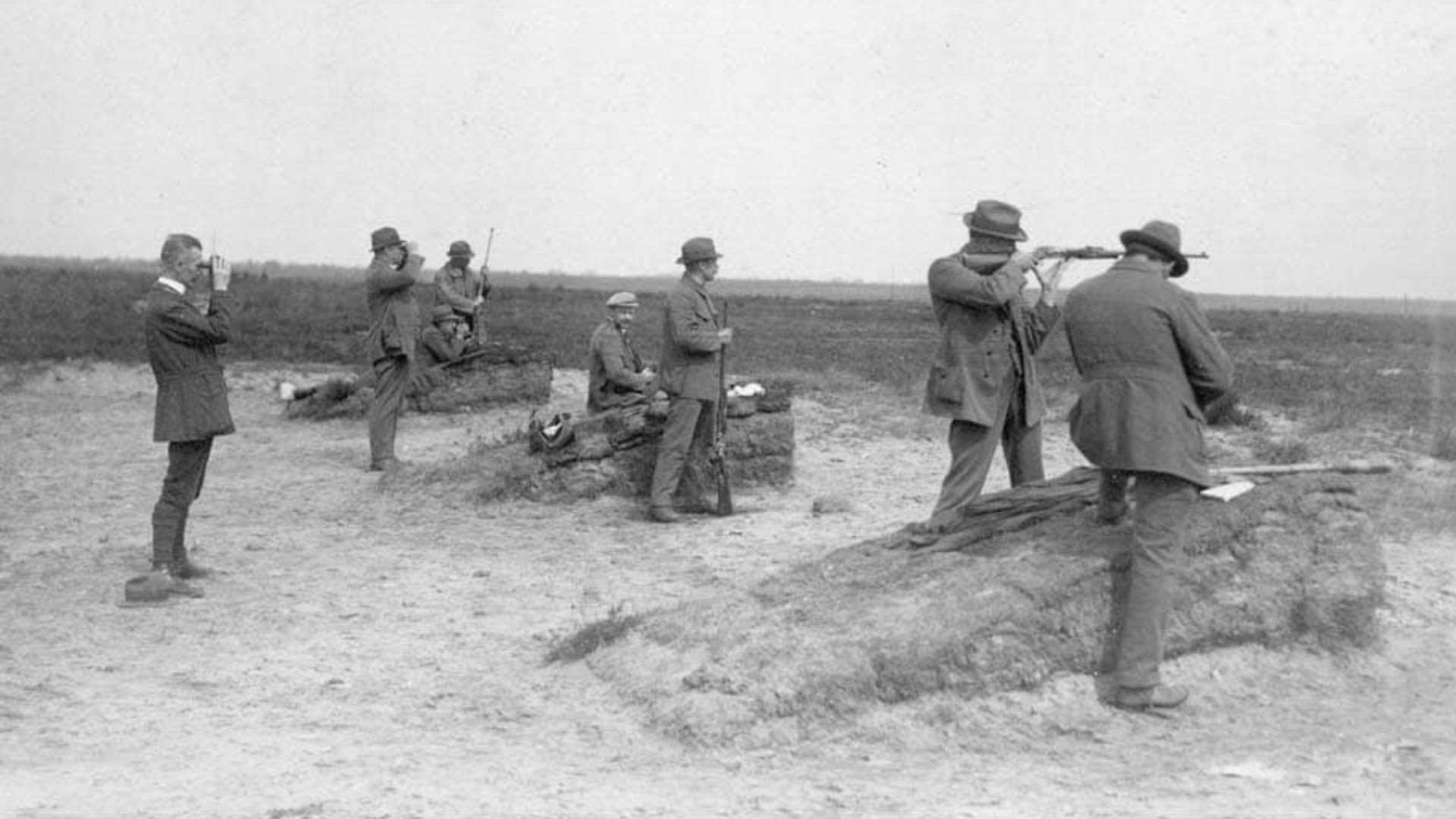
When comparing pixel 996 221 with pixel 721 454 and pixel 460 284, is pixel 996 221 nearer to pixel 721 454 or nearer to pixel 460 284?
pixel 721 454

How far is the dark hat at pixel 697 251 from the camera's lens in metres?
10.8

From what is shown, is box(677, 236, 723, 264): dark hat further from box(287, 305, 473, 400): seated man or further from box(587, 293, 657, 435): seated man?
box(287, 305, 473, 400): seated man

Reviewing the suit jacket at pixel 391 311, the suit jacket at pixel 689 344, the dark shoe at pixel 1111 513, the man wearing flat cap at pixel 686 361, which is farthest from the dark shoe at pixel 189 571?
the dark shoe at pixel 1111 513

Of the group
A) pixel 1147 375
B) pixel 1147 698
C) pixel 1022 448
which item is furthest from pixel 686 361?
pixel 1147 698

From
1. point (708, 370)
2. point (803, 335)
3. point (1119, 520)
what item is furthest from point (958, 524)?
point (803, 335)

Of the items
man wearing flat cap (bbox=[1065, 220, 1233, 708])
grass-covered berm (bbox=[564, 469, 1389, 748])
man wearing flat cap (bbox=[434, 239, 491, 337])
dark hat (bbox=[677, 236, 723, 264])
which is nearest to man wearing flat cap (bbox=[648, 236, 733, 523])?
dark hat (bbox=[677, 236, 723, 264])

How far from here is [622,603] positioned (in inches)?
309

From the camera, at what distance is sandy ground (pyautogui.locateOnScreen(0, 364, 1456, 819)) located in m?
5.27

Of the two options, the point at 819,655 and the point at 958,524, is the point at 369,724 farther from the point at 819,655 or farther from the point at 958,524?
the point at 958,524

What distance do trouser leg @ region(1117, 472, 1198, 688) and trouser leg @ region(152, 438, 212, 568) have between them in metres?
4.97

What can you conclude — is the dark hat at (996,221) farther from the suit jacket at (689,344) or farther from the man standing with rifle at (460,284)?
the man standing with rifle at (460,284)

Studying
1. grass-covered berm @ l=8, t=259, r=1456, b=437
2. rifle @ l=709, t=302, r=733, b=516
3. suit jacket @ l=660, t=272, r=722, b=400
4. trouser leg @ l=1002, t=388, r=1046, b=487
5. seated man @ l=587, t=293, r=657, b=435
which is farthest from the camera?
grass-covered berm @ l=8, t=259, r=1456, b=437

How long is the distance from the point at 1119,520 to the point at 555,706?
2563 millimetres

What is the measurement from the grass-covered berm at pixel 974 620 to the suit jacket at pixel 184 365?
8.11ft
